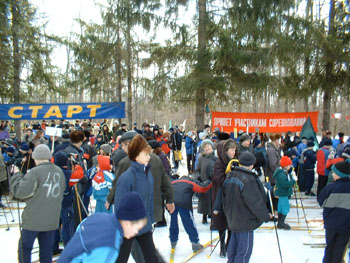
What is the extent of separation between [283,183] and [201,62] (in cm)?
739

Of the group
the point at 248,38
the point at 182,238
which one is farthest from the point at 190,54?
the point at 182,238

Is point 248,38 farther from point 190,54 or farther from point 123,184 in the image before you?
point 123,184

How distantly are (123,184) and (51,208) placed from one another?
1126 mm

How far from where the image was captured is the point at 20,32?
47.9 ft

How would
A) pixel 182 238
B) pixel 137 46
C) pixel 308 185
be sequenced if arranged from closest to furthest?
pixel 182 238, pixel 308 185, pixel 137 46

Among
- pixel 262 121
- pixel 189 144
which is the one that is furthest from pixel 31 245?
pixel 262 121

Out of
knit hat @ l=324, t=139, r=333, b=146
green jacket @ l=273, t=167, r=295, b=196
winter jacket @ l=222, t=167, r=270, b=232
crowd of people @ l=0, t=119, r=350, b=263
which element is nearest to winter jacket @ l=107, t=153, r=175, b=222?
crowd of people @ l=0, t=119, r=350, b=263

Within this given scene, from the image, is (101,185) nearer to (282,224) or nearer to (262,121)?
(282,224)

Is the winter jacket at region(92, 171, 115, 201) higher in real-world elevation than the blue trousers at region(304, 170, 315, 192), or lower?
higher

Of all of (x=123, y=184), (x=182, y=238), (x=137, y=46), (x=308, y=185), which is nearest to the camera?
(x=123, y=184)

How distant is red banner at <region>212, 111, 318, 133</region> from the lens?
41.1 ft

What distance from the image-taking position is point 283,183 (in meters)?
6.39

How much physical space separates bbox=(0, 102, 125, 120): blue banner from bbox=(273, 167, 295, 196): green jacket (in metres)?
8.31

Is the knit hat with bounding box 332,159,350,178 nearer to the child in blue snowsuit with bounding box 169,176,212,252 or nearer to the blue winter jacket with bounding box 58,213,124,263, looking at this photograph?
the child in blue snowsuit with bounding box 169,176,212,252
